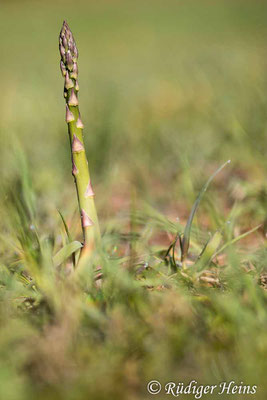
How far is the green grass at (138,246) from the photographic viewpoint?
1.02 meters

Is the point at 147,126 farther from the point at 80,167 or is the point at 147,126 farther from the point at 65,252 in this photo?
the point at 65,252

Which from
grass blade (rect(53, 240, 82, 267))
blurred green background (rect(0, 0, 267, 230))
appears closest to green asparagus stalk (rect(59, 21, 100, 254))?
grass blade (rect(53, 240, 82, 267))

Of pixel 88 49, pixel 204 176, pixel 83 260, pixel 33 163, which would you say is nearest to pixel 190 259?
pixel 83 260

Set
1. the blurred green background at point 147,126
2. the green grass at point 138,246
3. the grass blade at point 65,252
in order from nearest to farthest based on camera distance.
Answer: the green grass at point 138,246
the grass blade at point 65,252
the blurred green background at point 147,126

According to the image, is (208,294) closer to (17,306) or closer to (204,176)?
(17,306)

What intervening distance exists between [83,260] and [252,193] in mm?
896

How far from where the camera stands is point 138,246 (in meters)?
1.61

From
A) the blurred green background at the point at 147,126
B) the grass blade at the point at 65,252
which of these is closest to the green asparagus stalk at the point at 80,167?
the grass blade at the point at 65,252

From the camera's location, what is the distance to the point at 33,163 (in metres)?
2.74

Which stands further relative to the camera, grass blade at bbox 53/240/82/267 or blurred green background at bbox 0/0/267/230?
blurred green background at bbox 0/0/267/230

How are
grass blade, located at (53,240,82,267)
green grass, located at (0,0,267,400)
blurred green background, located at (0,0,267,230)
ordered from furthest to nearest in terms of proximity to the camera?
blurred green background, located at (0,0,267,230) → grass blade, located at (53,240,82,267) → green grass, located at (0,0,267,400)

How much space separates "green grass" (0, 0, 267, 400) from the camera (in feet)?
3.36

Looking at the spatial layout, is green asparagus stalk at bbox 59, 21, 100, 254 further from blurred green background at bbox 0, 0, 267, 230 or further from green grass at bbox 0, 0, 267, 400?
blurred green background at bbox 0, 0, 267, 230

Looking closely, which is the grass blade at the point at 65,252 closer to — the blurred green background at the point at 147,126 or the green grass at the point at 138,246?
the green grass at the point at 138,246
